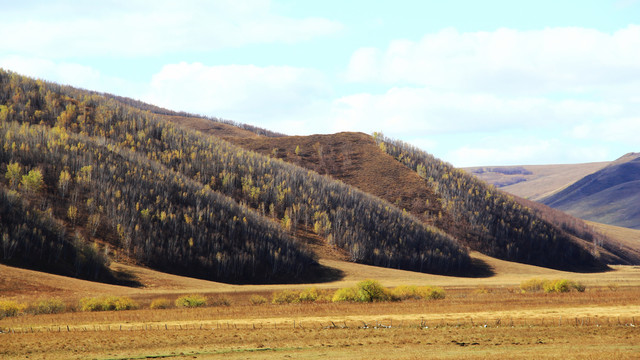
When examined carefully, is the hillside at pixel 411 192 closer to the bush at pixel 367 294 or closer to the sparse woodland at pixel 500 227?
the sparse woodland at pixel 500 227

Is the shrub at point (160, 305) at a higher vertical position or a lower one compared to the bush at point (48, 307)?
higher

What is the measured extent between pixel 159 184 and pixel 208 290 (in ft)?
76.8

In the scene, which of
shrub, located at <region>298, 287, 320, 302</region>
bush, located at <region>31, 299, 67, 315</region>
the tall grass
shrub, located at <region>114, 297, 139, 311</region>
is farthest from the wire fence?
shrub, located at <region>298, 287, 320, 302</region>

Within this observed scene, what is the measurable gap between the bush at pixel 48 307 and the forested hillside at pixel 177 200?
1837cm

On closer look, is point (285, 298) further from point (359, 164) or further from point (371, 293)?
point (359, 164)

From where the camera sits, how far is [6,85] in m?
93.7

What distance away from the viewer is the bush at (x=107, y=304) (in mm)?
33594

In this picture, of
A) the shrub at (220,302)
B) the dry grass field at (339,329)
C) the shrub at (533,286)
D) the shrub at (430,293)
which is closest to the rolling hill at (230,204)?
the shrub at (220,302)

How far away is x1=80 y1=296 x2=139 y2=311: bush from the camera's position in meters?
33.6

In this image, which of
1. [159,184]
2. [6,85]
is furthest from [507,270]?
[6,85]

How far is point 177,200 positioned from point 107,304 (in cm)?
3336

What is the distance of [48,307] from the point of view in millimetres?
32469

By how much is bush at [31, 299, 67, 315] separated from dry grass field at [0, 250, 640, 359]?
1138mm

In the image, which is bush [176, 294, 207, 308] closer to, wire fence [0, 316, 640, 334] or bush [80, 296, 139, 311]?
bush [80, 296, 139, 311]
